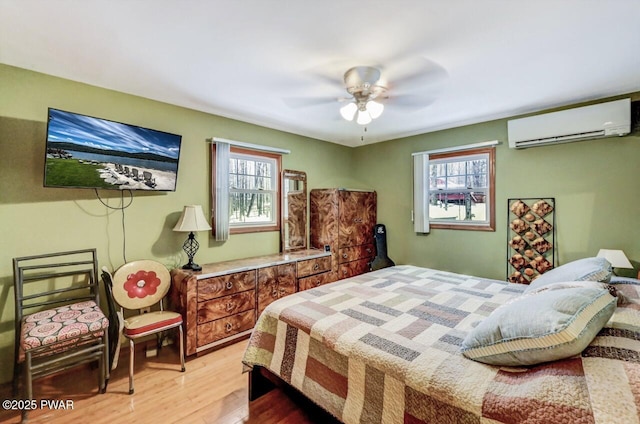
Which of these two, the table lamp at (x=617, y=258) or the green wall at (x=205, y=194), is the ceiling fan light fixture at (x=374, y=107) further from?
the table lamp at (x=617, y=258)

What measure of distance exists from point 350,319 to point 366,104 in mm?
1766

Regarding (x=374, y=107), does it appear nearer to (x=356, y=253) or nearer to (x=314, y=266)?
(x=314, y=266)

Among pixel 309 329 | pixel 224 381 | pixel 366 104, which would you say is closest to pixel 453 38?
pixel 366 104

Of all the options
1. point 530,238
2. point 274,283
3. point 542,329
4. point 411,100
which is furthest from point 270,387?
point 530,238

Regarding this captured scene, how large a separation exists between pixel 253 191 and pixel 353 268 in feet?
6.07

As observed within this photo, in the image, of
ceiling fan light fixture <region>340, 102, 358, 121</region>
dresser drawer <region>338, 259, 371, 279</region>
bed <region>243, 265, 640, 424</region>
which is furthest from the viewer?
dresser drawer <region>338, 259, 371, 279</region>

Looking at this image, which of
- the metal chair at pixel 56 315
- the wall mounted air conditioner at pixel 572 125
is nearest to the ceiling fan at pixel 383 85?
the wall mounted air conditioner at pixel 572 125

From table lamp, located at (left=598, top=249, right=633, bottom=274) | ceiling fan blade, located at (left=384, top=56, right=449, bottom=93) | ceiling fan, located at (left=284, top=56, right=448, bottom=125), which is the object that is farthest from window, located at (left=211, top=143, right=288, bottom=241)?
table lamp, located at (left=598, top=249, right=633, bottom=274)

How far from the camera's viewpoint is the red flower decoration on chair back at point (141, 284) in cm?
245

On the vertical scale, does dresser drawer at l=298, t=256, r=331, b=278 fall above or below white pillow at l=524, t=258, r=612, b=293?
below

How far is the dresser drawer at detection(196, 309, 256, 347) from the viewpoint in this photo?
2592mm

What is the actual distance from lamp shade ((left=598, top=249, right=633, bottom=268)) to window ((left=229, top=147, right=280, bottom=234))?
3.49 m

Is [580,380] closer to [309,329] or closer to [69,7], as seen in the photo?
[309,329]

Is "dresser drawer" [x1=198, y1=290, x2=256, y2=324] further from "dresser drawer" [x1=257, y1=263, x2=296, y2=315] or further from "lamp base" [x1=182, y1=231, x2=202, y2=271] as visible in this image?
"lamp base" [x1=182, y1=231, x2=202, y2=271]
